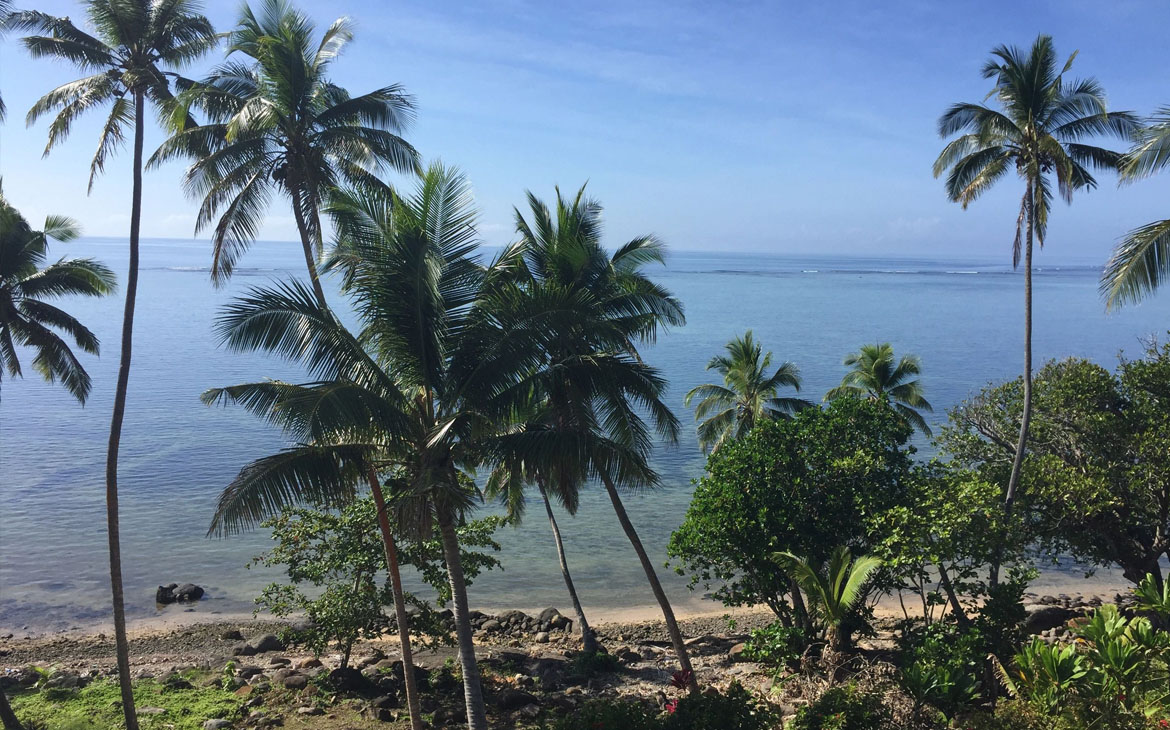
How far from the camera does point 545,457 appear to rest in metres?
11.2

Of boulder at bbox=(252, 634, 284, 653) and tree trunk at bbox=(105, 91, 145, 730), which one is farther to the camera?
boulder at bbox=(252, 634, 284, 653)

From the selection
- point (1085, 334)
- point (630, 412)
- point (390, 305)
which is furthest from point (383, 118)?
point (1085, 334)

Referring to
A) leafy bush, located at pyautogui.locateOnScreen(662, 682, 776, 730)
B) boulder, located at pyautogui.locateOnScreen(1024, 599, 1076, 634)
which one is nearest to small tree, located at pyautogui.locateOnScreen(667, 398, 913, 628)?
leafy bush, located at pyautogui.locateOnScreen(662, 682, 776, 730)

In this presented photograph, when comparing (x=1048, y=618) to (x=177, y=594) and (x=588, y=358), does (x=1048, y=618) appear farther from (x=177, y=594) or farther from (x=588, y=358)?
(x=177, y=594)

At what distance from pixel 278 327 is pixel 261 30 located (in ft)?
24.5

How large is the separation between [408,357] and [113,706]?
37.1ft

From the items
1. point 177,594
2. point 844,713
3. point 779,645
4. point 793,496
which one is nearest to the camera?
point 844,713

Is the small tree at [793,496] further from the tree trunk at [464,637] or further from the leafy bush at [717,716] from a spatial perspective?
the leafy bush at [717,716]

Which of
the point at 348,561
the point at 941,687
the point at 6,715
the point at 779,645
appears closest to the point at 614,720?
the point at 941,687

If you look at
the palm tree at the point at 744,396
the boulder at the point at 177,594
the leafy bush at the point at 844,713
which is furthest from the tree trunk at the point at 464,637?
the boulder at the point at 177,594

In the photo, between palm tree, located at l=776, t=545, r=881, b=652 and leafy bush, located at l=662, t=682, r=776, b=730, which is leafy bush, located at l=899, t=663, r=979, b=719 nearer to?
palm tree, located at l=776, t=545, r=881, b=652

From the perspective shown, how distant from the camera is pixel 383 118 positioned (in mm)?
15250

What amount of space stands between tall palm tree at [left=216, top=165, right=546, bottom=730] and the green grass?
25.4ft

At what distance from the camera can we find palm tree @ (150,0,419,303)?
14.4m
